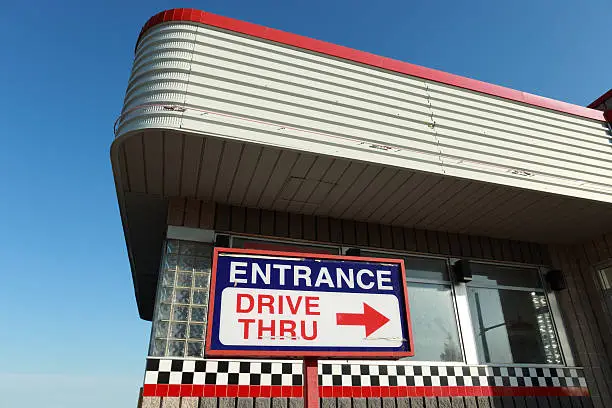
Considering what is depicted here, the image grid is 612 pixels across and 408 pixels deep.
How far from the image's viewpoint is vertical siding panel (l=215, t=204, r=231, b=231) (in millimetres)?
5305

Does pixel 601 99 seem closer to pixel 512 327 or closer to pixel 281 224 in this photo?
pixel 512 327

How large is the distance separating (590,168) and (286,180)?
158 inches

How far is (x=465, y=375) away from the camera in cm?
549

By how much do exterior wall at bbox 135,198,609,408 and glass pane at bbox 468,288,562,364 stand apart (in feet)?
1.16

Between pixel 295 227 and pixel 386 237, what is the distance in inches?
53.2

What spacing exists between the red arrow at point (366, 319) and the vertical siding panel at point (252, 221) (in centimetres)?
277

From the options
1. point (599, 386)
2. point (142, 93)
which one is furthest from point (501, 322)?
point (142, 93)

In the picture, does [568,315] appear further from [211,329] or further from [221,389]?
[211,329]

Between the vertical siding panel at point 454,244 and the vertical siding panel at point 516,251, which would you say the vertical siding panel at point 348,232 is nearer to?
the vertical siding panel at point 454,244

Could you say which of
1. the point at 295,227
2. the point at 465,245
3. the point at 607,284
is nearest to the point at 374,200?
the point at 295,227

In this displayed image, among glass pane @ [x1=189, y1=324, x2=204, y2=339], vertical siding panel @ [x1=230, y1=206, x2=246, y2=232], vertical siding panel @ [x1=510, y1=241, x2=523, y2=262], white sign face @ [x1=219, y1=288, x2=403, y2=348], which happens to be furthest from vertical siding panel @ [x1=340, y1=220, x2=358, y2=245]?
white sign face @ [x1=219, y1=288, x2=403, y2=348]

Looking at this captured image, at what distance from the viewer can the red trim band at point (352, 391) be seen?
433 centimetres

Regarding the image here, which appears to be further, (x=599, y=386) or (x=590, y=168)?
(x=599, y=386)

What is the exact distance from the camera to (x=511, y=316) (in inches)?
248
